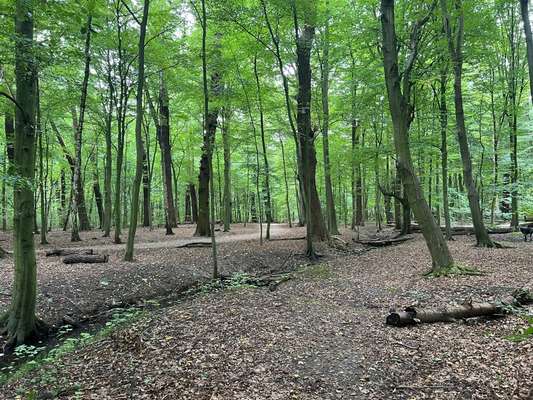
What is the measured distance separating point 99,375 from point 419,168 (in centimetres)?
1918

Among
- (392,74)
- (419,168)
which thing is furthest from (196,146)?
(392,74)

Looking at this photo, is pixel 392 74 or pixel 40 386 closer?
pixel 40 386

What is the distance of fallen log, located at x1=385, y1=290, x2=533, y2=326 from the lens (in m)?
5.78

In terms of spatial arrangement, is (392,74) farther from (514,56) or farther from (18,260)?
(514,56)

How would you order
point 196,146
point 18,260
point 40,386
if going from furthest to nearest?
point 196,146 → point 18,260 → point 40,386

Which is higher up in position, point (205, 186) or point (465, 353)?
point (205, 186)

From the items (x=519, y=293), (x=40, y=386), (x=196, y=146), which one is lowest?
(x=40, y=386)

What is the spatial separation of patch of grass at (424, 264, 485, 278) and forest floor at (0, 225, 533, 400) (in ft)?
1.04

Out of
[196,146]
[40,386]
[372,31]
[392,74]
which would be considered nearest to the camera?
[40,386]

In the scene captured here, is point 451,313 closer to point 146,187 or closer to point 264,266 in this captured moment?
point 264,266

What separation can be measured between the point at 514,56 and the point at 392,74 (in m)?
15.0

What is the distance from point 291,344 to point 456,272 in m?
5.68

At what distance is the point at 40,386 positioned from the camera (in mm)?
4668

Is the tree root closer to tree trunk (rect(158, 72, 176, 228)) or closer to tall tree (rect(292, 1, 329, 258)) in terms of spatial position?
tall tree (rect(292, 1, 329, 258))
